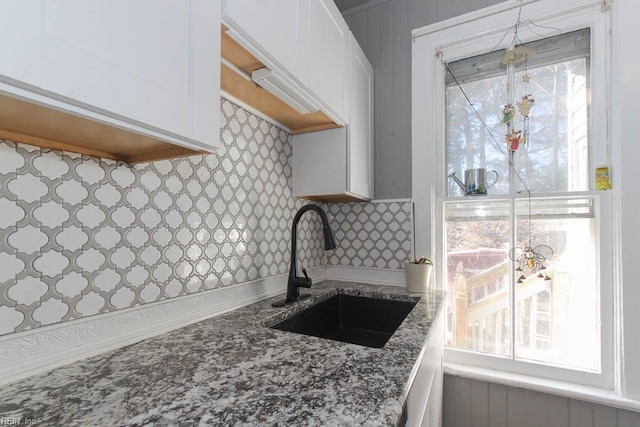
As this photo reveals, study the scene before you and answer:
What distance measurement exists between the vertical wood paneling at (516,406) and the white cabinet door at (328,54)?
1.52 meters

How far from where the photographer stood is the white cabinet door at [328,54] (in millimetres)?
1108

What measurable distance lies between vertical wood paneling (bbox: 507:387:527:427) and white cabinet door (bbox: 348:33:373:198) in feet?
3.90

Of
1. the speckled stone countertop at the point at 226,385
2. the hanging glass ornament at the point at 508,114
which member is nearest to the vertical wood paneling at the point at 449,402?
the speckled stone countertop at the point at 226,385

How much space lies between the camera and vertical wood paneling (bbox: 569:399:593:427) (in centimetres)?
126

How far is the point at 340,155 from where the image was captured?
4.58ft

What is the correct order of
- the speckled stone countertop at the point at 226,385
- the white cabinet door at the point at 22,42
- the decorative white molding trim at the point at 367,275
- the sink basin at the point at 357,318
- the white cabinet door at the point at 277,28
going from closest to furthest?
the white cabinet door at the point at 22,42 < the speckled stone countertop at the point at 226,385 < the white cabinet door at the point at 277,28 < the sink basin at the point at 357,318 < the decorative white molding trim at the point at 367,275

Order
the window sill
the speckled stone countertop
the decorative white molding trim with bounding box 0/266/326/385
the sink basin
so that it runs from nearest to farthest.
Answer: the speckled stone countertop → the decorative white molding trim with bounding box 0/266/326/385 → the window sill → the sink basin

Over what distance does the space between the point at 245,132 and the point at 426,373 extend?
1094 millimetres

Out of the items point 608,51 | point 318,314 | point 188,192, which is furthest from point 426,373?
point 608,51

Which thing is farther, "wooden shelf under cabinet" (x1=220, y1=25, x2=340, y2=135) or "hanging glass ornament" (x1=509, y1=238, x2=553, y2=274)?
"hanging glass ornament" (x1=509, y1=238, x2=553, y2=274)

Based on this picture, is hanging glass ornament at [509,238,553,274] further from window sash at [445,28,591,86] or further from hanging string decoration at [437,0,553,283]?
window sash at [445,28,591,86]

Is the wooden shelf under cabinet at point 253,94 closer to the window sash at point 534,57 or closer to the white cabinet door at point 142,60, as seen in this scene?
the white cabinet door at point 142,60

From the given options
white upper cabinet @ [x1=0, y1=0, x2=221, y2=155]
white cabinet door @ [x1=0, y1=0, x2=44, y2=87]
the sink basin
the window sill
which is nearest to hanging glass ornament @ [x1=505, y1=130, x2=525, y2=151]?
the sink basin

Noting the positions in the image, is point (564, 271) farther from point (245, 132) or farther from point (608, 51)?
point (245, 132)
